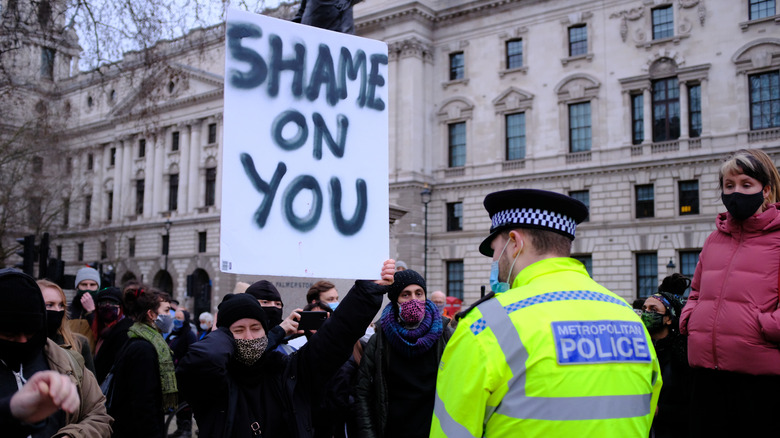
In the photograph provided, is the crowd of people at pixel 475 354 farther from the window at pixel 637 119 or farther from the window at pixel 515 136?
the window at pixel 515 136

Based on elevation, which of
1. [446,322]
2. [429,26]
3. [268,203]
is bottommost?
[446,322]

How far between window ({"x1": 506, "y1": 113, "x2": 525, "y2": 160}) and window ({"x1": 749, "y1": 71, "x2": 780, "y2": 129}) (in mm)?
10767

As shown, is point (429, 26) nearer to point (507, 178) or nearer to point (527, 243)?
point (507, 178)

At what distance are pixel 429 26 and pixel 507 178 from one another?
10255 mm

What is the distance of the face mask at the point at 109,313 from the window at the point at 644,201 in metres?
29.6

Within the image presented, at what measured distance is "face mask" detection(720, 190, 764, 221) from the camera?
3754 mm

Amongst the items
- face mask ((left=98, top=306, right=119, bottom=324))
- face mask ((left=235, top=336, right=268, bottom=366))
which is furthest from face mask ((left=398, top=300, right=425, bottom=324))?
face mask ((left=98, top=306, right=119, bottom=324))

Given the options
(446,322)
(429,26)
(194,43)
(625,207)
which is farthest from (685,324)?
(429,26)

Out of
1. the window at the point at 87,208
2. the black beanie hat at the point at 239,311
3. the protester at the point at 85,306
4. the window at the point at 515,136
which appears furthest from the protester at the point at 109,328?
the window at the point at 87,208

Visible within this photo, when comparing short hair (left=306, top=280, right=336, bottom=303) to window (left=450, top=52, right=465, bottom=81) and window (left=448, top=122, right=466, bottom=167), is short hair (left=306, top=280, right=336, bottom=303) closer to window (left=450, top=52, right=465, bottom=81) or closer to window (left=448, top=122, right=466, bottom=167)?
window (left=448, top=122, right=466, bottom=167)

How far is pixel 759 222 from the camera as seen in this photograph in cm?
372

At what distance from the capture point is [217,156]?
51969mm

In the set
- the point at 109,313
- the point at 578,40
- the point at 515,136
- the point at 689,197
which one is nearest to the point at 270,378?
the point at 109,313

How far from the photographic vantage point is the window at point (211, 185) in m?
52.1
